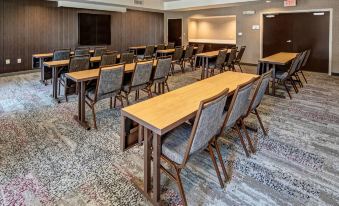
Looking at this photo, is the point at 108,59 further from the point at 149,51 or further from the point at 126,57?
the point at 149,51

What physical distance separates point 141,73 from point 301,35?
656cm

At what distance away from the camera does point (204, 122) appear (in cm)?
175

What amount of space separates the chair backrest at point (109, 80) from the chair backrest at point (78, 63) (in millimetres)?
1448

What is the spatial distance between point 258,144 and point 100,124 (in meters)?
2.24

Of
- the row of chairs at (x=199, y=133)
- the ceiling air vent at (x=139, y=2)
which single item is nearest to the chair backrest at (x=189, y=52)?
the ceiling air vent at (x=139, y=2)

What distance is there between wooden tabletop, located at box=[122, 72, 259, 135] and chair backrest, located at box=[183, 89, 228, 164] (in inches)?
6.3

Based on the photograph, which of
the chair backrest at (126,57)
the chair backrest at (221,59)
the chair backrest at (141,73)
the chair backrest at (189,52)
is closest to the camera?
the chair backrest at (141,73)

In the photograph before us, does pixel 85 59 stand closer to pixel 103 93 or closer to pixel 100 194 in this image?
pixel 103 93

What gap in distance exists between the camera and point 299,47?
805cm

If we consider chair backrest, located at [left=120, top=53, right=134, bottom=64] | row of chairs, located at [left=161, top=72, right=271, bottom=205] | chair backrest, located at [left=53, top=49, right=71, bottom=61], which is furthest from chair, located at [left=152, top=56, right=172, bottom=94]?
chair backrest, located at [left=53, top=49, right=71, bottom=61]

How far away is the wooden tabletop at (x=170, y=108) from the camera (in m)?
1.76

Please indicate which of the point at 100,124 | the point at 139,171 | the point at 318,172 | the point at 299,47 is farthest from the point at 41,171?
the point at 299,47

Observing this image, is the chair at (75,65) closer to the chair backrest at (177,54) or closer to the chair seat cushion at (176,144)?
the chair backrest at (177,54)

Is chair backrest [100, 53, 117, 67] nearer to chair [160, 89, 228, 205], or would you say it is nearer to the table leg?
chair [160, 89, 228, 205]
